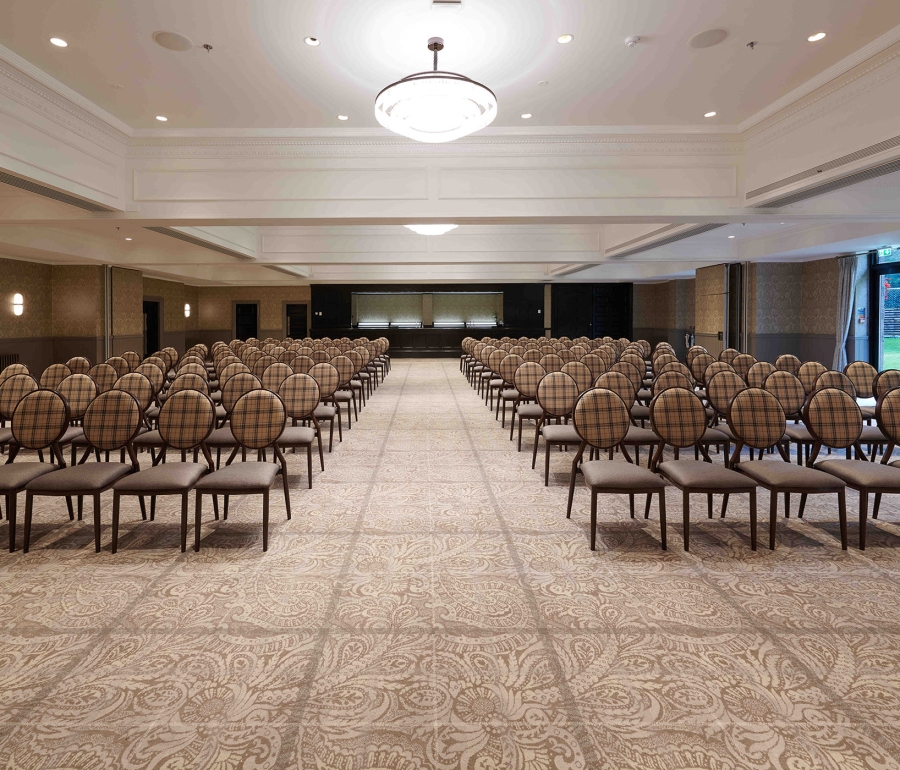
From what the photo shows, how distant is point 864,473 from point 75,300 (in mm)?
15976

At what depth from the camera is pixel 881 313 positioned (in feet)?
41.2

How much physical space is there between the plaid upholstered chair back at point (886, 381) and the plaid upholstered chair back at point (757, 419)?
114 inches

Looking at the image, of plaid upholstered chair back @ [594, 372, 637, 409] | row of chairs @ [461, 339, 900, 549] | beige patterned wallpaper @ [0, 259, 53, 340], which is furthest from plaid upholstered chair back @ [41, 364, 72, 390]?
beige patterned wallpaper @ [0, 259, 53, 340]

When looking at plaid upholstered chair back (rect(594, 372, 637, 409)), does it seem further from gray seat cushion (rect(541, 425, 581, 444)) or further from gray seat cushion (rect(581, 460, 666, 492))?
gray seat cushion (rect(581, 460, 666, 492))

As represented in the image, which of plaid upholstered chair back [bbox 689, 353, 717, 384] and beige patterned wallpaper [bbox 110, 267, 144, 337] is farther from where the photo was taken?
beige patterned wallpaper [bbox 110, 267, 144, 337]

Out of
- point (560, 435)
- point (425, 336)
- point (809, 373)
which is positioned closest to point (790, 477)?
point (560, 435)

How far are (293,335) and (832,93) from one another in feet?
68.0

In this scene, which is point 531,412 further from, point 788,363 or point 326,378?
point 788,363

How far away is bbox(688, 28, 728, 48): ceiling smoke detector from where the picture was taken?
4.63 meters

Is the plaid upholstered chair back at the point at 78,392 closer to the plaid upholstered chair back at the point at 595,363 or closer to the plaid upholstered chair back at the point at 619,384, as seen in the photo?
the plaid upholstered chair back at the point at 619,384

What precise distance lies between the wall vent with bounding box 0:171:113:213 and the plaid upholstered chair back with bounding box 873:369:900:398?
868 centimetres

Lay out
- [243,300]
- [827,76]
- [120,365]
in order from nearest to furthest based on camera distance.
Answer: [827,76] < [120,365] < [243,300]

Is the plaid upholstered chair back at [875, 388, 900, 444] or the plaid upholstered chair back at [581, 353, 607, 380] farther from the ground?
the plaid upholstered chair back at [581, 353, 607, 380]

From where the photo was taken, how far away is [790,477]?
4012 millimetres
